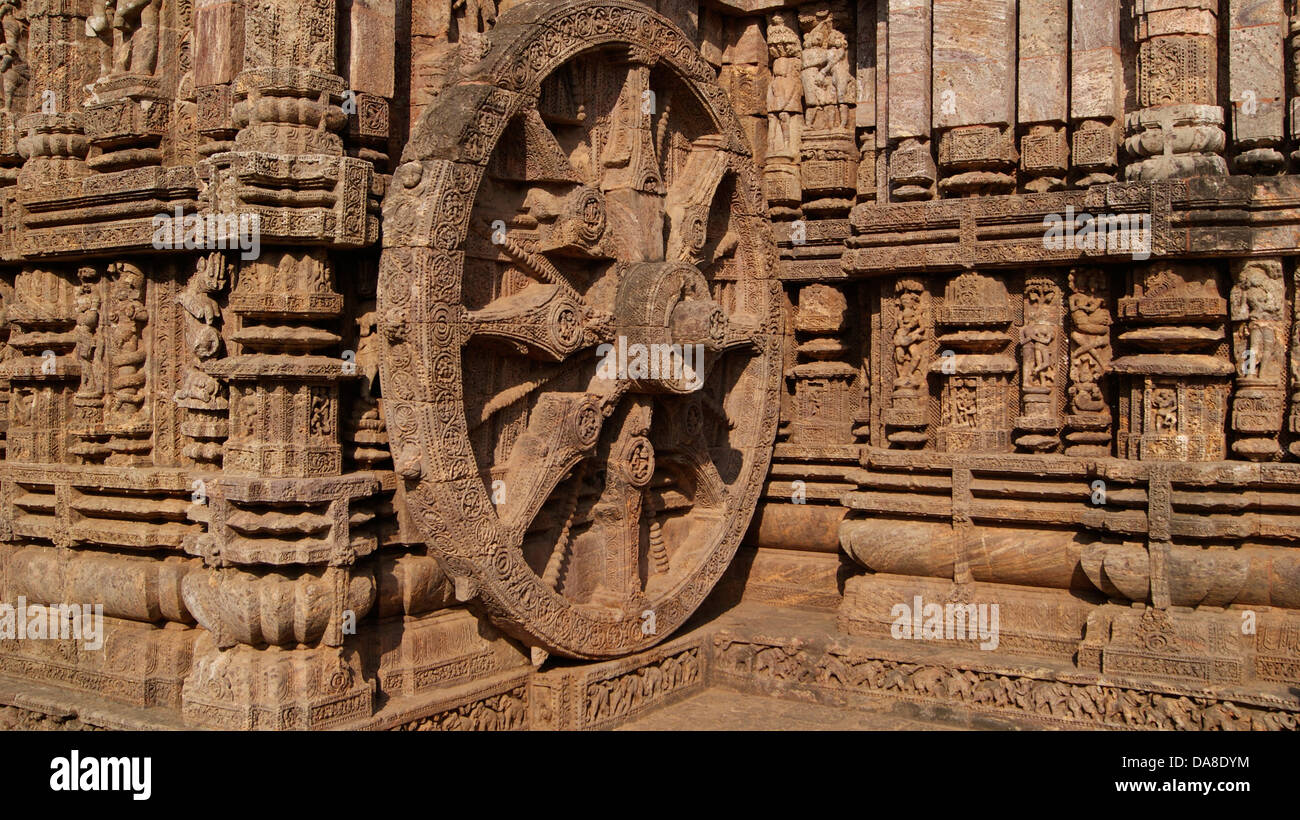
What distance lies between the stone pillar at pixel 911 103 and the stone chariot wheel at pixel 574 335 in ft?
3.62

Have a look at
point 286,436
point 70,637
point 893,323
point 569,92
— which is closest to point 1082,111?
point 893,323

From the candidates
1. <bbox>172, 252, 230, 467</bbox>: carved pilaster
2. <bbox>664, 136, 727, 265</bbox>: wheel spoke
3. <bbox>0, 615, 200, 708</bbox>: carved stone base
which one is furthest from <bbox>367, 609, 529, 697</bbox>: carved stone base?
<bbox>664, 136, 727, 265</bbox>: wheel spoke

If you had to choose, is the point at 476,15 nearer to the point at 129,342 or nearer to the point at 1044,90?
the point at 129,342

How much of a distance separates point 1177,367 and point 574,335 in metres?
3.79

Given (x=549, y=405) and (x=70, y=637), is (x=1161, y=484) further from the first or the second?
(x=70, y=637)

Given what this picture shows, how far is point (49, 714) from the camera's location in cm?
706

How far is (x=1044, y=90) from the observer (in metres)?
8.56

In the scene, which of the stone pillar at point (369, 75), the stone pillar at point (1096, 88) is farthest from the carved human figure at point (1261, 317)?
the stone pillar at point (369, 75)

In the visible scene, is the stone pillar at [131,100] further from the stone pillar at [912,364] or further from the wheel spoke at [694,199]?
the stone pillar at [912,364]

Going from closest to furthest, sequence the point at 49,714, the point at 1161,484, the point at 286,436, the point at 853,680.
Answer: the point at 286,436
the point at 49,714
the point at 1161,484
the point at 853,680

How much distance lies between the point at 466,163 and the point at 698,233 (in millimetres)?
2464

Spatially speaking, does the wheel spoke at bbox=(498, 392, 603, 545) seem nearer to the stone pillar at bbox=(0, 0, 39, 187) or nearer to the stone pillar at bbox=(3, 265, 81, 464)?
the stone pillar at bbox=(3, 265, 81, 464)

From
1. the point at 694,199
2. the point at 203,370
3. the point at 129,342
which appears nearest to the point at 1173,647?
the point at 694,199

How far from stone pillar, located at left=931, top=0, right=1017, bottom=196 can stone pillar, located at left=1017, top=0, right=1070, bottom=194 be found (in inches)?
4.3
